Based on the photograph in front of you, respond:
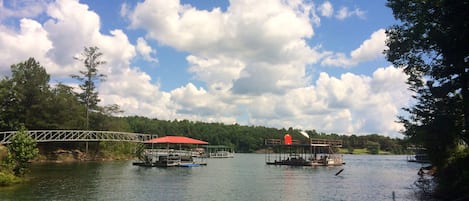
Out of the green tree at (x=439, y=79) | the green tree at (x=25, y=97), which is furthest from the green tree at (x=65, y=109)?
the green tree at (x=439, y=79)

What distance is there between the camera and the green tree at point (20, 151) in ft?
131

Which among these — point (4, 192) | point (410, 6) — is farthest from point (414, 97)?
point (4, 192)

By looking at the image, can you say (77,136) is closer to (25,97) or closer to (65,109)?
(65,109)

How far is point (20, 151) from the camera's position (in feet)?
131

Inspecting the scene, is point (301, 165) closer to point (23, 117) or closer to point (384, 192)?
point (384, 192)

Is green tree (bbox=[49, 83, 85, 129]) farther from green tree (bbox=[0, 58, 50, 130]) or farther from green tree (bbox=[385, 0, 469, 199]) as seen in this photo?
green tree (bbox=[385, 0, 469, 199])

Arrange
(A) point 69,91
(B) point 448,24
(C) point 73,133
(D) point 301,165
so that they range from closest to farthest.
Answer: (B) point 448,24
(D) point 301,165
(C) point 73,133
(A) point 69,91

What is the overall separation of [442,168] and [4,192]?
3362 centimetres

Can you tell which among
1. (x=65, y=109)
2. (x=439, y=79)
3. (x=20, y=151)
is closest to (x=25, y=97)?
(x=65, y=109)

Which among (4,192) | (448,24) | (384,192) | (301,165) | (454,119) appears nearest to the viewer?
(448,24)

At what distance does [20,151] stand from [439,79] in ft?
118

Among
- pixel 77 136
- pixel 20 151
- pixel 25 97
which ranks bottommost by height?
pixel 20 151

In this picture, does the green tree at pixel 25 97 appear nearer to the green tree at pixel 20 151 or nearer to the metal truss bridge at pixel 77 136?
the metal truss bridge at pixel 77 136

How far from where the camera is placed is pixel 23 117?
8619 centimetres
